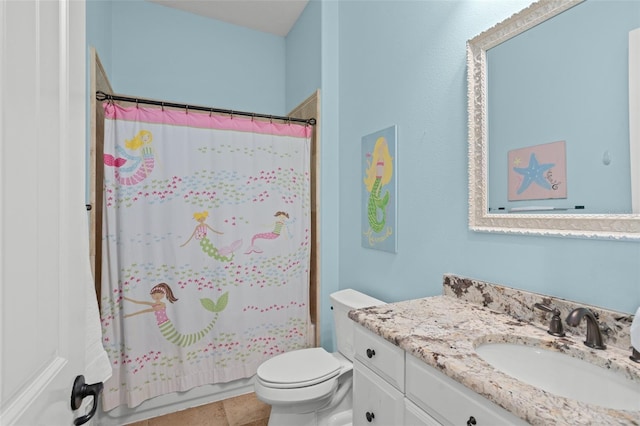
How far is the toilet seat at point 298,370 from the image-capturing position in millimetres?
1478

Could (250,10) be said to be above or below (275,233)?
above

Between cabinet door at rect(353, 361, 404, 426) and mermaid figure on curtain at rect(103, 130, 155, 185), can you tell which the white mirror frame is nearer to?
cabinet door at rect(353, 361, 404, 426)

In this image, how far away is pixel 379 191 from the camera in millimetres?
1811

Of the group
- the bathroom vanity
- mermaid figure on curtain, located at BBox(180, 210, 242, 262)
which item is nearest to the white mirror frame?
the bathroom vanity

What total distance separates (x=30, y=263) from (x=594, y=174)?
1.37 meters

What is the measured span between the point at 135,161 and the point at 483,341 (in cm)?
194

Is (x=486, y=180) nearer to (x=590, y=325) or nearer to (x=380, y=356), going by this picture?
(x=590, y=325)

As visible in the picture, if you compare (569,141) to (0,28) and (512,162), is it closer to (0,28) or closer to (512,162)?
(512,162)

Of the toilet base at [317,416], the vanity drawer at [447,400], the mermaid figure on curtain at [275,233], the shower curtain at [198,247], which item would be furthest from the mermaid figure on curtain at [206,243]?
the vanity drawer at [447,400]

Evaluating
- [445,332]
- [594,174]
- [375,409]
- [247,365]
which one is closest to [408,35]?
[594,174]

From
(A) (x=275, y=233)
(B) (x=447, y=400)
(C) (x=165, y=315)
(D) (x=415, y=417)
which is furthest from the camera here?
(A) (x=275, y=233)

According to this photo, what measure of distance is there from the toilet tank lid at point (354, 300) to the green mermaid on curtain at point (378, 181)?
397mm

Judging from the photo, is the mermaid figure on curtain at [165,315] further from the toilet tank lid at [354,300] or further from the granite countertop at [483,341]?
the granite countertop at [483,341]

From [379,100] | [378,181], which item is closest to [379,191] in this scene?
[378,181]
